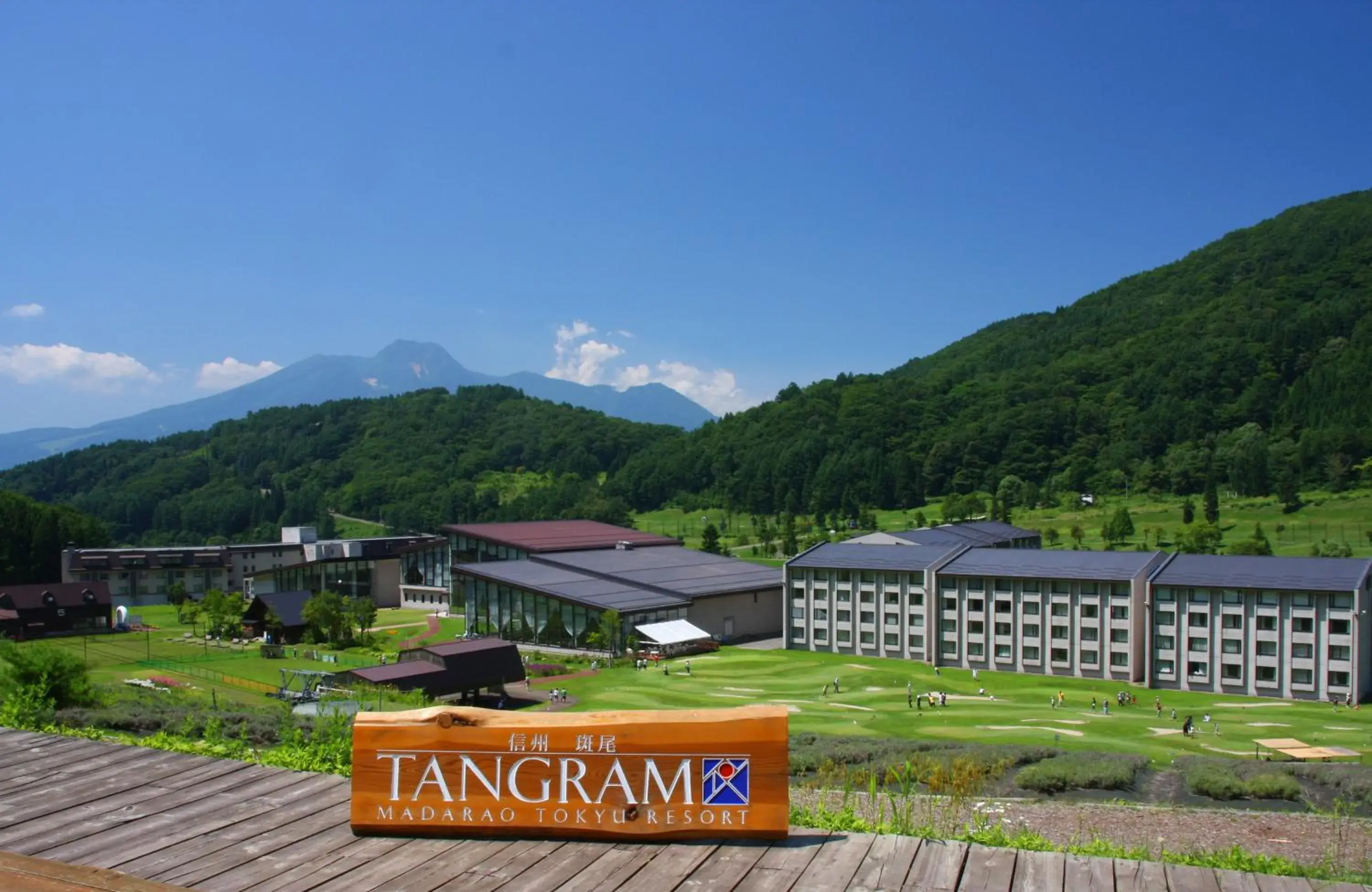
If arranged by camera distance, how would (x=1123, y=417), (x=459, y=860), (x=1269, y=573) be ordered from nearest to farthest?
(x=459, y=860) < (x=1269, y=573) < (x=1123, y=417)

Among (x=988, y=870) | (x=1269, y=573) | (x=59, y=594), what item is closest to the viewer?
(x=988, y=870)

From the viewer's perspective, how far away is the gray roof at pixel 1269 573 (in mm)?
44219

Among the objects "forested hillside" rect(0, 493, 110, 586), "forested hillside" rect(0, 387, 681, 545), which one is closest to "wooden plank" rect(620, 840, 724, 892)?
"forested hillside" rect(0, 493, 110, 586)

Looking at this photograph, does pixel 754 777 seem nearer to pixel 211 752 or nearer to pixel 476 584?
pixel 211 752

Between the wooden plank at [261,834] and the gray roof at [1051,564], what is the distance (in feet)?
160

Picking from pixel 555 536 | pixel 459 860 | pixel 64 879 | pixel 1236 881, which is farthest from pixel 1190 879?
pixel 555 536

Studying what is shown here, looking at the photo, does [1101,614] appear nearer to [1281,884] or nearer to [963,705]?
[963,705]

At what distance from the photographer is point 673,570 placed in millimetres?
69938

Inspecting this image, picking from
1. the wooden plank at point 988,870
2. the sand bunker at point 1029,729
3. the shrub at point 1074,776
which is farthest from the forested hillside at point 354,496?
the wooden plank at point 988,870

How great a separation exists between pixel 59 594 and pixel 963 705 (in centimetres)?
5750

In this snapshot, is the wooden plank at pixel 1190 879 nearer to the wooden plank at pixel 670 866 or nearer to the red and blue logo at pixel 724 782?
the red and blue logo at pixel 724 782

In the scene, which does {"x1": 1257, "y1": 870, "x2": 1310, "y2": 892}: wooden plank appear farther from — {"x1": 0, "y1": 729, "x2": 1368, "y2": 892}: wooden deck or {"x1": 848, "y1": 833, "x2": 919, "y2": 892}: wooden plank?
{"x1": 848, "y1": 833, "x2": 919, "y2": 892}: wooden plank

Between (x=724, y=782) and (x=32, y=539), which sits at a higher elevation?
(x=724, y=782)

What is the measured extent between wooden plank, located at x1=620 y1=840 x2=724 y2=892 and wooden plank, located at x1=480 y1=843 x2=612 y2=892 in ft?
0.88
